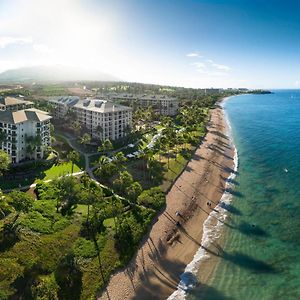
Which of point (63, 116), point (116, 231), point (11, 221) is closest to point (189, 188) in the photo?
point (116, 231)

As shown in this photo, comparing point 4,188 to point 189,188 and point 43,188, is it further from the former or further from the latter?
point 189,188

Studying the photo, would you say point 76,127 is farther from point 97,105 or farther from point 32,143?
point 32,143

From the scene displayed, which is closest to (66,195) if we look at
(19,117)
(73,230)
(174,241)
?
(73,230)

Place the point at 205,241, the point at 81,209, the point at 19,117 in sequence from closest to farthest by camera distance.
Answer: the point at 205,241
the point at 81,209
the point at 19,117

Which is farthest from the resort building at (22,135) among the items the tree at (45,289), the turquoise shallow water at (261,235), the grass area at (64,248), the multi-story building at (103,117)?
the turquoise shallow water at (261,235)

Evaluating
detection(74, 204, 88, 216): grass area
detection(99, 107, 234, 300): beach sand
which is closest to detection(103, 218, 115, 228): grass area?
detection(74, 204, 88, 216): grass area

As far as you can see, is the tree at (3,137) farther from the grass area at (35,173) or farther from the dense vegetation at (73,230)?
the dense vegetation at (73,230)
